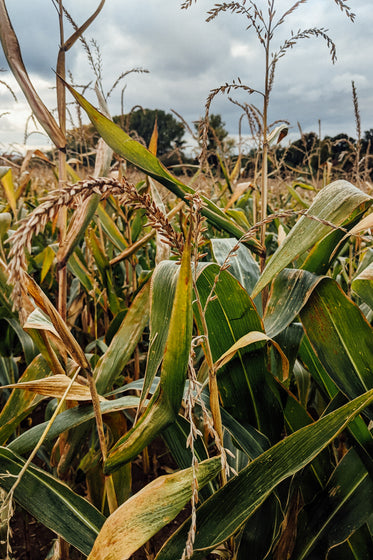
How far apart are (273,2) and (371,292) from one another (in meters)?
0.52

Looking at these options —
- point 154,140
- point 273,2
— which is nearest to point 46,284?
point 154,140

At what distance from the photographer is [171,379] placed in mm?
417

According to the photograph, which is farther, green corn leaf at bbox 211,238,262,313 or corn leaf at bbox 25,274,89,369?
green corn leaf at bbox 211,238,262,313

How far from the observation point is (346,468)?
63 cm

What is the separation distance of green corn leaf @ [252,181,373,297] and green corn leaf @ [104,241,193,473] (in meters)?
0.24

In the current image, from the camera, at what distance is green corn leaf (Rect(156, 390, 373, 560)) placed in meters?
0.46

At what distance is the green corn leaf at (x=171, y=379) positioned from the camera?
38cm

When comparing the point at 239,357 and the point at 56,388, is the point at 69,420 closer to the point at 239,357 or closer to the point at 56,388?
the point at 56,388

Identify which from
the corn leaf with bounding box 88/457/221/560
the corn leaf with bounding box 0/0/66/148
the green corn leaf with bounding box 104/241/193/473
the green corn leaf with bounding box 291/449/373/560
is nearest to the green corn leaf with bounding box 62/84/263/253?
the corn leaf with bounding box 0/0/66/148


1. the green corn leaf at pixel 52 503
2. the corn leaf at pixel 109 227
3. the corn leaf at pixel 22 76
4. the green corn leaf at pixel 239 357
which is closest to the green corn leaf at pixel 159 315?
the green corn leaf at pixel 239 357

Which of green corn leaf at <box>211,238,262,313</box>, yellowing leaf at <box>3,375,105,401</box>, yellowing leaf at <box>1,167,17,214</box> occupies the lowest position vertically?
yellowing leaf at <box>3,375,105,401</box>

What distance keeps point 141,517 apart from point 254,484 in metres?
0.15

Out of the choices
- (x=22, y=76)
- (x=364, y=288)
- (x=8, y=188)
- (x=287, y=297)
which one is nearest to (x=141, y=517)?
(x=287, y=297)

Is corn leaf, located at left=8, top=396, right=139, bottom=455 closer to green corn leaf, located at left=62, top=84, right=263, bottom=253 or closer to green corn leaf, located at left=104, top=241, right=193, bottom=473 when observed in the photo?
green corn leaf, located at left=104, top=241, right=193, bottom=473
